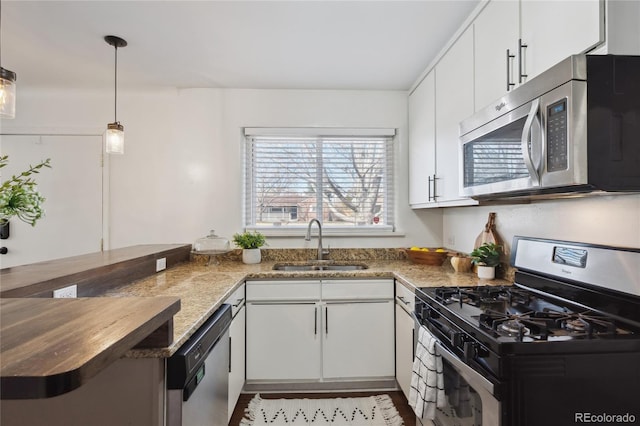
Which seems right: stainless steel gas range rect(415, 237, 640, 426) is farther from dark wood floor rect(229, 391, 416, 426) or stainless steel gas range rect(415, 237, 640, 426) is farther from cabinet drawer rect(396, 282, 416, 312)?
dark wood floor rect(229, 391, 416, 426)

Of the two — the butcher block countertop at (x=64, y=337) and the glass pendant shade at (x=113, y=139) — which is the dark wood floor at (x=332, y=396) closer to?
the butcher block countertop at (x=64, y=337)

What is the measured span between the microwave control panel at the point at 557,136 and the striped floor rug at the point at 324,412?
5.62 feet

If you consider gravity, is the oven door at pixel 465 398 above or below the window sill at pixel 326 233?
below

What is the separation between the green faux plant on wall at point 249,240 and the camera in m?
2.78

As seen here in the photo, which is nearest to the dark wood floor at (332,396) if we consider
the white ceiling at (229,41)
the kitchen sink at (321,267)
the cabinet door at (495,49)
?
the kitchen sink at (321,267)

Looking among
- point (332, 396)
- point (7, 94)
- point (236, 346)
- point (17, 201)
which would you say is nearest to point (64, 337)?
point (17, 201)

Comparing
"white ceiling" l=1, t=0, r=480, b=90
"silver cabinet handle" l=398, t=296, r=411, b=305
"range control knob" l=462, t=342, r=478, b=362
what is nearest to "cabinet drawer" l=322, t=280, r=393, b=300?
"silver cabinet handle" l=398, t=296, r=411, b=305

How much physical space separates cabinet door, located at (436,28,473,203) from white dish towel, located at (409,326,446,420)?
34.6 inches

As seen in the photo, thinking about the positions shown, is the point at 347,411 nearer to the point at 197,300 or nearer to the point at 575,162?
the point at 197,300

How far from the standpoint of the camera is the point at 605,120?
108 cm

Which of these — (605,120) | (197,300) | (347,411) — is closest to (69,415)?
(197,300)

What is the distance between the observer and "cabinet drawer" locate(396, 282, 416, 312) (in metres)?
2.07

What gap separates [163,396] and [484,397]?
1031 millimetres

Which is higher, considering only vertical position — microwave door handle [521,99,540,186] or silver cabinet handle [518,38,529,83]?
silver cabinet handle [518,38,529,83]
